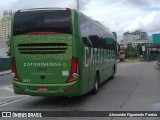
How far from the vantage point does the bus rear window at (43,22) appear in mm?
12703

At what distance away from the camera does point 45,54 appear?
41.8 ft

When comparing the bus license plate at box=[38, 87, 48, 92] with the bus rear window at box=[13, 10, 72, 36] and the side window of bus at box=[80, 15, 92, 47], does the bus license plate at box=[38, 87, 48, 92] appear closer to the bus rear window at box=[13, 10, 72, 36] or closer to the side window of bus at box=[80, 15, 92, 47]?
the bus rear window at box=[13, 10, 72, 36]

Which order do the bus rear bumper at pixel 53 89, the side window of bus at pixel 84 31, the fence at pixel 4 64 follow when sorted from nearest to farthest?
1. the bus rear bumper at pixel 53 89
2. the side window of bus at pixel 84 31
3. the fence at pixel 4 64

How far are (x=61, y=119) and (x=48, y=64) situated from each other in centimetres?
300

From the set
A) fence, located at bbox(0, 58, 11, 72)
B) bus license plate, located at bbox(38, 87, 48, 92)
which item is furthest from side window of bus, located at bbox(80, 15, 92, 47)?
fence, located at bbox(0, 58, 11, 72)

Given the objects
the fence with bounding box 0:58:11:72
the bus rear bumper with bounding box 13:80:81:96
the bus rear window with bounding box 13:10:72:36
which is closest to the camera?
the bus rear bumper with bounding box 13:80:81:96

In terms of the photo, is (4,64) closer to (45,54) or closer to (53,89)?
(45,54)

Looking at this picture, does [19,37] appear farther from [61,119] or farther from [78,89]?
[61,119]

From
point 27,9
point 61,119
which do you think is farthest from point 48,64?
point 61,119

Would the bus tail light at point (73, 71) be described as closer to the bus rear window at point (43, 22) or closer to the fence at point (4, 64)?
the bus rear window at point (43, 22)

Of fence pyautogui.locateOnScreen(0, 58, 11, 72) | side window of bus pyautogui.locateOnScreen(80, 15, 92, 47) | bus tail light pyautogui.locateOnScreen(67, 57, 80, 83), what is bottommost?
fence pyautogui.locateOnScreen(0, 58, 11, 72)

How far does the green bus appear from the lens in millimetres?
12609

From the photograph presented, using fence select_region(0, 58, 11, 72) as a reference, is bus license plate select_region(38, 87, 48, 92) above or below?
above

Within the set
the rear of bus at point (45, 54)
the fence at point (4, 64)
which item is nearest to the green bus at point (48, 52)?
the rear of bus at point (45, 54)
